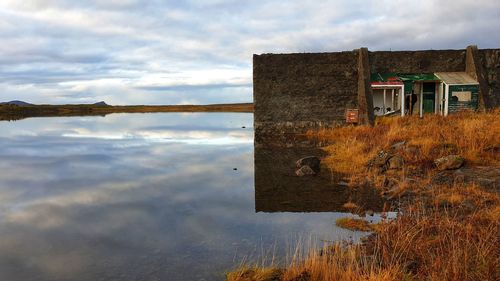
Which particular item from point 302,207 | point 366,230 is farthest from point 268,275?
point 302,207

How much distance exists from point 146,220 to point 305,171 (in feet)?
20.5

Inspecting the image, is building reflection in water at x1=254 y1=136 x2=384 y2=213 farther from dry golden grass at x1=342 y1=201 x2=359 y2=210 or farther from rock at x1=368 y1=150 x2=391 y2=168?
rock at x1=368 y1=150 x2=391 y2=168

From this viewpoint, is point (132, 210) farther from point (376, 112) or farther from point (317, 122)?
point (376, 112)

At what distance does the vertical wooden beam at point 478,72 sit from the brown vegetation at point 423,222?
908cm

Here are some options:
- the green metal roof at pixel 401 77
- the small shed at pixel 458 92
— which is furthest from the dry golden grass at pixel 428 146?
the green metal roof at pixel 401 77

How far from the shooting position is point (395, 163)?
1323 cm

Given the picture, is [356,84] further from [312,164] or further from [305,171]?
[305,171]

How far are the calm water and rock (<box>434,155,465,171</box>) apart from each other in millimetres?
3495

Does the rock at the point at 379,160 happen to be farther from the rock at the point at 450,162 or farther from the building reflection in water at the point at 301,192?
the rock at the point at 450,162

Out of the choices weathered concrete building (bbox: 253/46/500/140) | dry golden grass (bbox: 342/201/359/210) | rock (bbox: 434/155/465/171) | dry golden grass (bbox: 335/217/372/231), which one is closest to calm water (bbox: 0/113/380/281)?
dry golden grass (bbox: 335/217/372/231)

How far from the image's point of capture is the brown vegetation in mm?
5242

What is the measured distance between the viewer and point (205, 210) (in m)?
10.4

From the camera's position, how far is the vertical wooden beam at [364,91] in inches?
972

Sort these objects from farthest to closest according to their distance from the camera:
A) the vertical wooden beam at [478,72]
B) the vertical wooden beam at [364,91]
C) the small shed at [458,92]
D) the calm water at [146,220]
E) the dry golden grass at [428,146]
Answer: the small shed at [458,92], the vertical wooden beam at [478,72], the vertical wooden beam at [364,91], the dry golden grass at [428,146], the calm water at [146,220]
